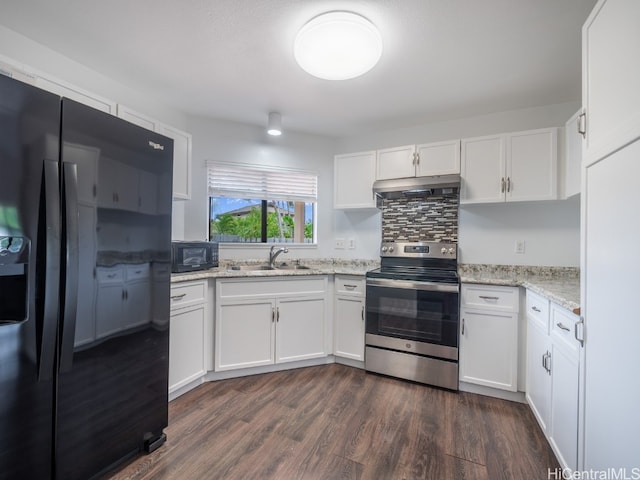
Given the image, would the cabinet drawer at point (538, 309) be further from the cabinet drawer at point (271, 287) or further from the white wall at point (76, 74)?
the white wall at point (76, 74)

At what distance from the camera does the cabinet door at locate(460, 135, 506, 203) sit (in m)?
2.47

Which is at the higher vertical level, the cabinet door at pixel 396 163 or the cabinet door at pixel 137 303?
the cabinet door at pixel 396 163

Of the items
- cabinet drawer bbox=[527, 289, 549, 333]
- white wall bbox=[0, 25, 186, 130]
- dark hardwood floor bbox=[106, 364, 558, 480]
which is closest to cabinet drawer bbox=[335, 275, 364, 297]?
dark hardwood floor bbox=[106, 364, 558, 480]

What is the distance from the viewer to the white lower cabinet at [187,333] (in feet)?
6.81

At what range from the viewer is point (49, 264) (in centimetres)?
114

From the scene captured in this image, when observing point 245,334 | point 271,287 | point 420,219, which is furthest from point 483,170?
point 245,334

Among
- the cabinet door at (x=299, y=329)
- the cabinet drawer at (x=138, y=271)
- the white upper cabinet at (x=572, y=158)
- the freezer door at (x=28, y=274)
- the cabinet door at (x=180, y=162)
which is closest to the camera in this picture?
the freezer door at (x=28, y=274)

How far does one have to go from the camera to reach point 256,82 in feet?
7.41

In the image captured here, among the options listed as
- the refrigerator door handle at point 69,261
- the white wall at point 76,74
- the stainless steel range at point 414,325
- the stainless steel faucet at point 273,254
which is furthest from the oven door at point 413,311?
the white wall at point 76,74

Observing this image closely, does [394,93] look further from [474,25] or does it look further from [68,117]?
[68,117]

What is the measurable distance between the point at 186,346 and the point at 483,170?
282 centimetres

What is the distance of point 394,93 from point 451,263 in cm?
163

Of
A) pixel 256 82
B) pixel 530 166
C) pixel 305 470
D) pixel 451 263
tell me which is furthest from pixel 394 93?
pixel 305 470

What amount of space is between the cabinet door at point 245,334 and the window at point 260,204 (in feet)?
3.05
